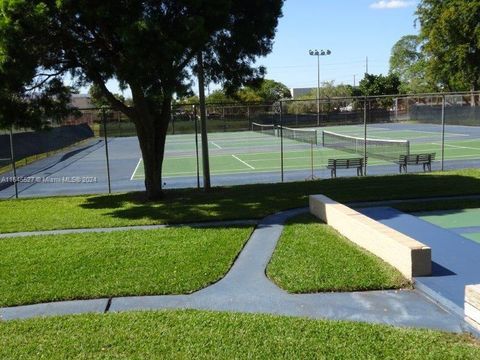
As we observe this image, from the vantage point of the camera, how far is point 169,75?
40.0 ft

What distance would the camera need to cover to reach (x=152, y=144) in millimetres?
15359

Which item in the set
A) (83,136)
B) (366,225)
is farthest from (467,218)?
(83,136)

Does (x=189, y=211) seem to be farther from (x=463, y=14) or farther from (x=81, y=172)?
(x=463, y=14)

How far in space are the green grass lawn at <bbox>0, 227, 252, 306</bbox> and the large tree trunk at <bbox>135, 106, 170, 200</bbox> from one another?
180 inches

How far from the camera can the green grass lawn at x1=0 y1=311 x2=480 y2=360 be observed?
5.19 m

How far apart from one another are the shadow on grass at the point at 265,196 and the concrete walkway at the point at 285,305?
4.97m

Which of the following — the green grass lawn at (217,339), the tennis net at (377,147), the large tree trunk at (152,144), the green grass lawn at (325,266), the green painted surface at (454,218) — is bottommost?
the tennis net at (377,147)

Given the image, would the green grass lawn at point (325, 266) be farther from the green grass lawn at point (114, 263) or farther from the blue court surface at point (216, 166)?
the blue court surface at point (216, 166)

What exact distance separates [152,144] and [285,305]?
9.47 m

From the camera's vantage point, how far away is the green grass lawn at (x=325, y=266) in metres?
7.38

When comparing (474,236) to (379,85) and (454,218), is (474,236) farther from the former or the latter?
(379,85)

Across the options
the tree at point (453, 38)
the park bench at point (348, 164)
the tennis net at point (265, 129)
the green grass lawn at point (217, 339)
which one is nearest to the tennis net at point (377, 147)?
the park bench at point (348, 164)

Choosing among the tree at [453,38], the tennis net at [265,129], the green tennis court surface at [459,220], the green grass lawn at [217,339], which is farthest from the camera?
the tree at [453,38]

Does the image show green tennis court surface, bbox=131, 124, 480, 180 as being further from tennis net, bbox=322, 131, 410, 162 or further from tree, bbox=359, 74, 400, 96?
tree, bbox=359, 74, 400, 96
